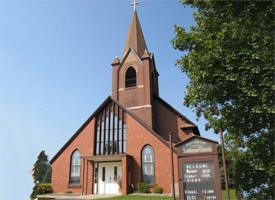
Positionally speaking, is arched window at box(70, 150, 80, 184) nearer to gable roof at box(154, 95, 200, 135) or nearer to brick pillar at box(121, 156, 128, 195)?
brick pillar at box(121, 156, 128, 195)

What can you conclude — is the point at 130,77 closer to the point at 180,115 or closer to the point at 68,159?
the point at 180,115

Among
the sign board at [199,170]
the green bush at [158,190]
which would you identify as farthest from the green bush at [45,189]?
the sign board at [199,170]

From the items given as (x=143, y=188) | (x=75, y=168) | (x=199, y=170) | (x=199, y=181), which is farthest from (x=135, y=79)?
(x=199, y=181)

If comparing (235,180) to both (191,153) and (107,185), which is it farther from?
(107,185)

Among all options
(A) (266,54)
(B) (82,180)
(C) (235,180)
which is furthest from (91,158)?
(A) (266,54)

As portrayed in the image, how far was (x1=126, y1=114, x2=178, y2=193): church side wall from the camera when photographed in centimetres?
1813

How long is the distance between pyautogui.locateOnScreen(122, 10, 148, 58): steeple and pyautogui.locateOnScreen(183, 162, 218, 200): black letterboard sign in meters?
19.7

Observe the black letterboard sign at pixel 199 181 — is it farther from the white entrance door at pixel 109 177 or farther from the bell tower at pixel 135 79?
the bell tower at pixel 135 79

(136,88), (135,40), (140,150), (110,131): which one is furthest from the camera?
(135,40)

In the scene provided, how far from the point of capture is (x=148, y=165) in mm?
19078

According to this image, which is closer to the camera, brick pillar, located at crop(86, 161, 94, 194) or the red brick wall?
brick pillar, located at crop(86, 161, 94, 194)

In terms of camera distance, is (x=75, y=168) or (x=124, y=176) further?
(x=75, y=168)

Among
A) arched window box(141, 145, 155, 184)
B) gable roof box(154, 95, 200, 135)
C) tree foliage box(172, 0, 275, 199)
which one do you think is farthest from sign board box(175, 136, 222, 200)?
gable roof box(154, 95, 200, 135)

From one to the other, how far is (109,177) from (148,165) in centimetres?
347
